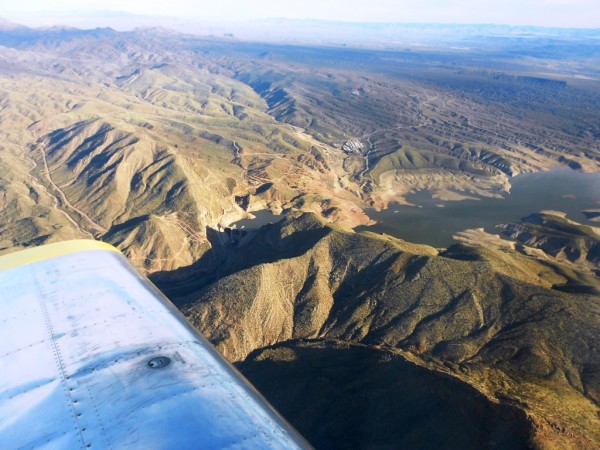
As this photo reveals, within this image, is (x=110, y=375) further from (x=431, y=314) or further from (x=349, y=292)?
(x=349, y=292)

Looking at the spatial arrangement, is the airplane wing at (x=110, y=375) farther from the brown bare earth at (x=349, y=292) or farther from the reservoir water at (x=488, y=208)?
the reservoir water at (x=488, y=208)

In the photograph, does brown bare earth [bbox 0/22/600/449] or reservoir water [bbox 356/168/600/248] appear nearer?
brown bare earth [bbox 0/22/600/449]

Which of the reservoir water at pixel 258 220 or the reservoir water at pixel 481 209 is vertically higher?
→ the reservoir water at pixel 258 220

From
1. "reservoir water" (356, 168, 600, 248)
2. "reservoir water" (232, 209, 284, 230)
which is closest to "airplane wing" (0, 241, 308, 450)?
"reservoir water" (232, 209, 284, 230)

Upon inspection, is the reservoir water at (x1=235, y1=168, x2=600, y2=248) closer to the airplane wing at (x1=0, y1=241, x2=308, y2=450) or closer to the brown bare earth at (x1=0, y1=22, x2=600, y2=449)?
the brown bare earth at (x1=0, y1=22, x2=600, y2=449)

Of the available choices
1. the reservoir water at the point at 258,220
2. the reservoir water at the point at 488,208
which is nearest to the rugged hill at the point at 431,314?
the reservoir water at the point at 258,220

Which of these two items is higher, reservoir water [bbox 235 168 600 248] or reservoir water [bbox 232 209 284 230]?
reservoir water [bbox 232 209 284 230]
